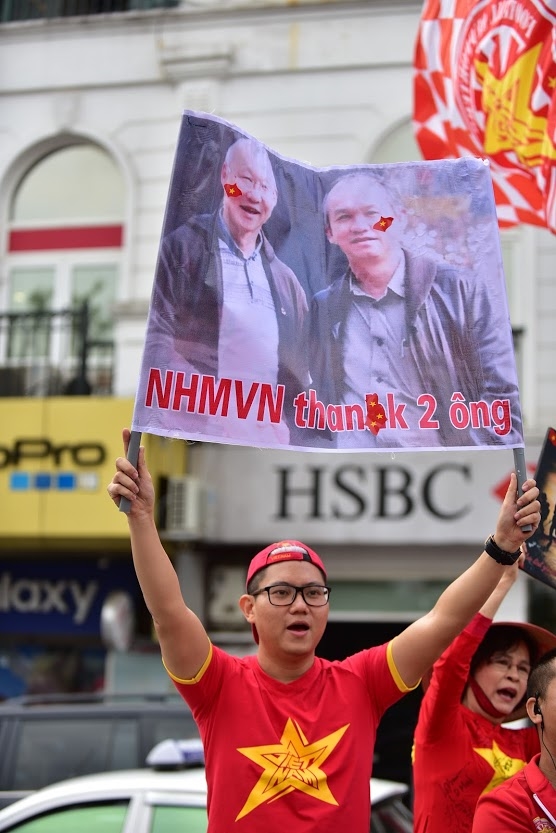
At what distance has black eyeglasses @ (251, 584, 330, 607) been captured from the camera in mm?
3242

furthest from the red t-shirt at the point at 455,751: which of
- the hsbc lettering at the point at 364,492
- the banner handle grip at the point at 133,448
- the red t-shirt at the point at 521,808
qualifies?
the hsbc lettering at the point at 364,492

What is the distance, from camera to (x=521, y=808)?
9.37 ft

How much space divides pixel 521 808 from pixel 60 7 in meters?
12.0

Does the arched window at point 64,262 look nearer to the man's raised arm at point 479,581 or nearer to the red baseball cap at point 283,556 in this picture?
the red baseball cap at point 283,556

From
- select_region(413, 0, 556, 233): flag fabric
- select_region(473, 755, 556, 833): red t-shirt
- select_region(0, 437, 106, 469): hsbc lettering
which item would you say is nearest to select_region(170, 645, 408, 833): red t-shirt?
select_region(473, 755, 556, 833): red t-shirt

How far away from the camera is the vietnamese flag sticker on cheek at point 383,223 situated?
3.49 meters

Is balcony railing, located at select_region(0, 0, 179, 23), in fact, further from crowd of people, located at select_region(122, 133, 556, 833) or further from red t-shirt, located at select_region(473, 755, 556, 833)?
red t-shirt, located at select_region(473, 755, 556, 833)

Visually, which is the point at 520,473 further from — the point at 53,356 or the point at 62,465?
the point at 53,356

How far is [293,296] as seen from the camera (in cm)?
338

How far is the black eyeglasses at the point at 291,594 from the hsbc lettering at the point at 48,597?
9.20 metres

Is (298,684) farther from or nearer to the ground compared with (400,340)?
nearer to the ground

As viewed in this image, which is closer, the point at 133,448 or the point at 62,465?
the point at 133,448

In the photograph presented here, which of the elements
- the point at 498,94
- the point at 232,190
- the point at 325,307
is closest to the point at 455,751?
the point at 325,307

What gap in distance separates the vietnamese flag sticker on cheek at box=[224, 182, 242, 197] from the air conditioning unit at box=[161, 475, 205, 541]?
25.4ft
